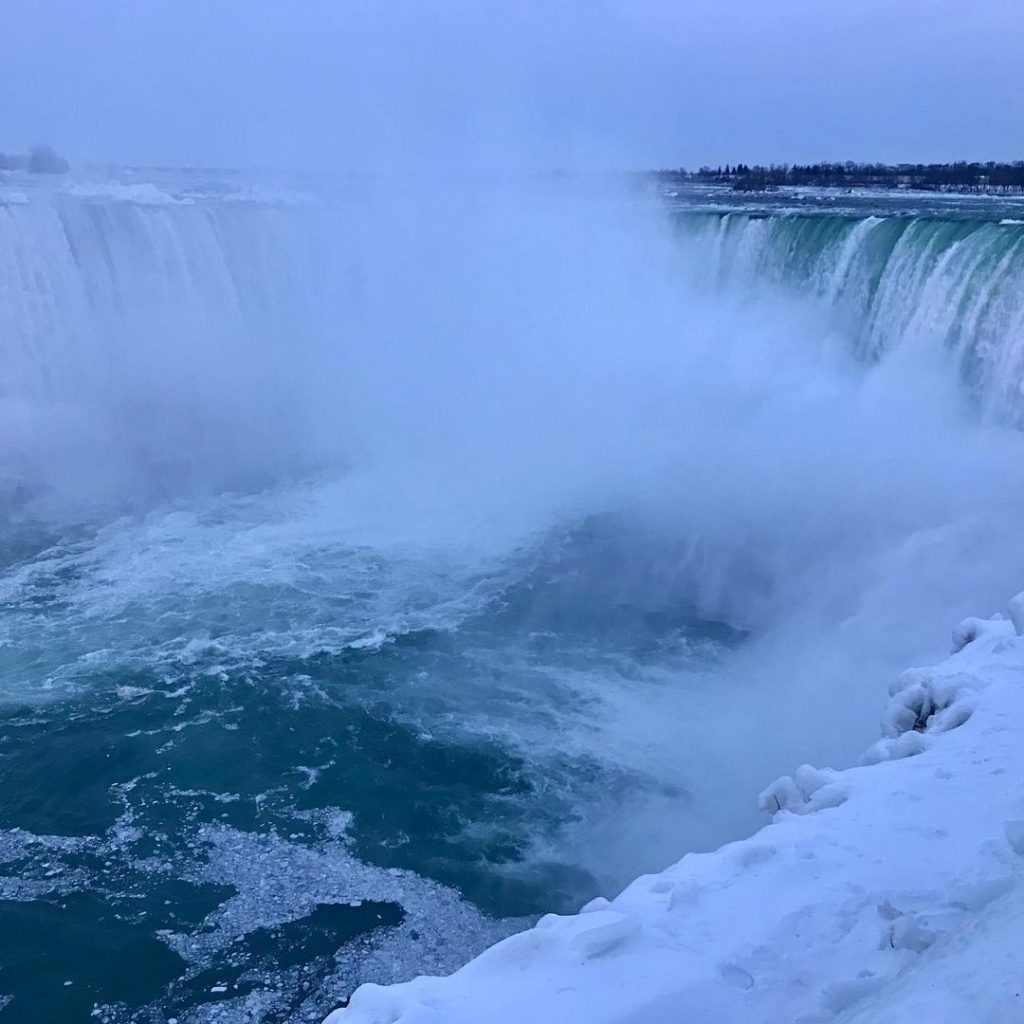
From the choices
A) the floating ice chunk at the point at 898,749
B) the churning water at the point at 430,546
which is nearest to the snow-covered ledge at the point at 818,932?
the floating ice chunk at the point at 898,749

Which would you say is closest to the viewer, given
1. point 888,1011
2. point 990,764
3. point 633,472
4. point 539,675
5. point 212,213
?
point 888,1011

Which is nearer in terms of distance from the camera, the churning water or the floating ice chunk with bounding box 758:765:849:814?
the floating ice chunk with bounding box 758:765:849:814

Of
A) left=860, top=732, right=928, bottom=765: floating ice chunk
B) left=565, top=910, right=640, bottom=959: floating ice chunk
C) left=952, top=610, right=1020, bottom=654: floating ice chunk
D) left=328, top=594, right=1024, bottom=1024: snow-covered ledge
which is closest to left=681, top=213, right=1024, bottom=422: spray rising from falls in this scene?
left=952, top=610, right=1020, bottom=654: floating ice chunk

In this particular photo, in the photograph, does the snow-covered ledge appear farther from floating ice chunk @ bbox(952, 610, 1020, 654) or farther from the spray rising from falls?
the spray rising from falls

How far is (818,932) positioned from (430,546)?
951 centimetres

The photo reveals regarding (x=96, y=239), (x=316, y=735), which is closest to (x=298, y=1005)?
(x=316, y=735)

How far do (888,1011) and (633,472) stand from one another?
12.8 m

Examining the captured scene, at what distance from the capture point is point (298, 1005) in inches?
221

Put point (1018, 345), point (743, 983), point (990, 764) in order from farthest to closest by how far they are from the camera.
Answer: point (1018, 345) < point (990, 764) < point (743, 983)

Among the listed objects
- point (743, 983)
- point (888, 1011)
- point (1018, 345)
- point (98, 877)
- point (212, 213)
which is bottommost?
point (98, 877)

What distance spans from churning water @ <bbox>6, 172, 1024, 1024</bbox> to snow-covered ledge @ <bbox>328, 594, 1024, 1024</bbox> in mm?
2564

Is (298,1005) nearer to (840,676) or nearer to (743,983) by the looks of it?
(743,983)

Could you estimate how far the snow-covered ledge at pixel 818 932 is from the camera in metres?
2.95

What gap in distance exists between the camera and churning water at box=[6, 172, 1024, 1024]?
22.4ft
